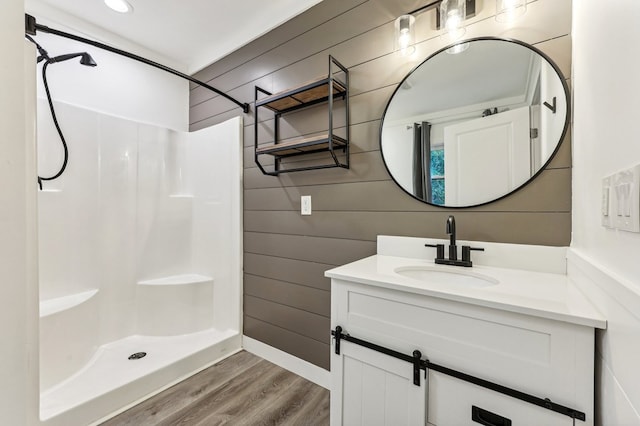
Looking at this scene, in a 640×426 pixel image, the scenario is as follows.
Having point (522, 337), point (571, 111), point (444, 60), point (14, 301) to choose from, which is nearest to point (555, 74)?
point (571, 111)

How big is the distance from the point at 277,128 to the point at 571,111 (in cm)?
158

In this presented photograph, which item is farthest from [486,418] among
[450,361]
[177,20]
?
[177,20]

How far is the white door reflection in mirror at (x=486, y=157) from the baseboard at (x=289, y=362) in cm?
132

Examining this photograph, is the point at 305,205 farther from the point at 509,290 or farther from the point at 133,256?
the point at 133,256

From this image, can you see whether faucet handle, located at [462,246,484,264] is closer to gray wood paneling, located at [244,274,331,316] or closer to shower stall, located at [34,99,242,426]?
gray wood paneling, located at [244,274,331,316]

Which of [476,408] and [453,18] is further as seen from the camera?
[453,18]

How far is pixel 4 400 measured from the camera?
1.74 feet

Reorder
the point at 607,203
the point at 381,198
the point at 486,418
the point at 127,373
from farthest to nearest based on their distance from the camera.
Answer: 1. the point at 127,373
2. the point at 381,198
3. the point at 486,418
4. the point at 607,203

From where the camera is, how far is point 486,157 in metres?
1.20

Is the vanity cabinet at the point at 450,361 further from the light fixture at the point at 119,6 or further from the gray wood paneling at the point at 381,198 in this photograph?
the light fixture at the point at 119,6

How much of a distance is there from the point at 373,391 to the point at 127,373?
1.56 m

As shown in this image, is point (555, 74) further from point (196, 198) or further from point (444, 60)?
point (196, 198)

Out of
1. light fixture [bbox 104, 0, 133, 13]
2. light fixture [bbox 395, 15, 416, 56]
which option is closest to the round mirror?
light fixture [bbox 395, 15, 416, 56]

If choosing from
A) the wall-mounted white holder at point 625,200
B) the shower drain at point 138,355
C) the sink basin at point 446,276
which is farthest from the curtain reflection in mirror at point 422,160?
the shower drain at point 138,355
